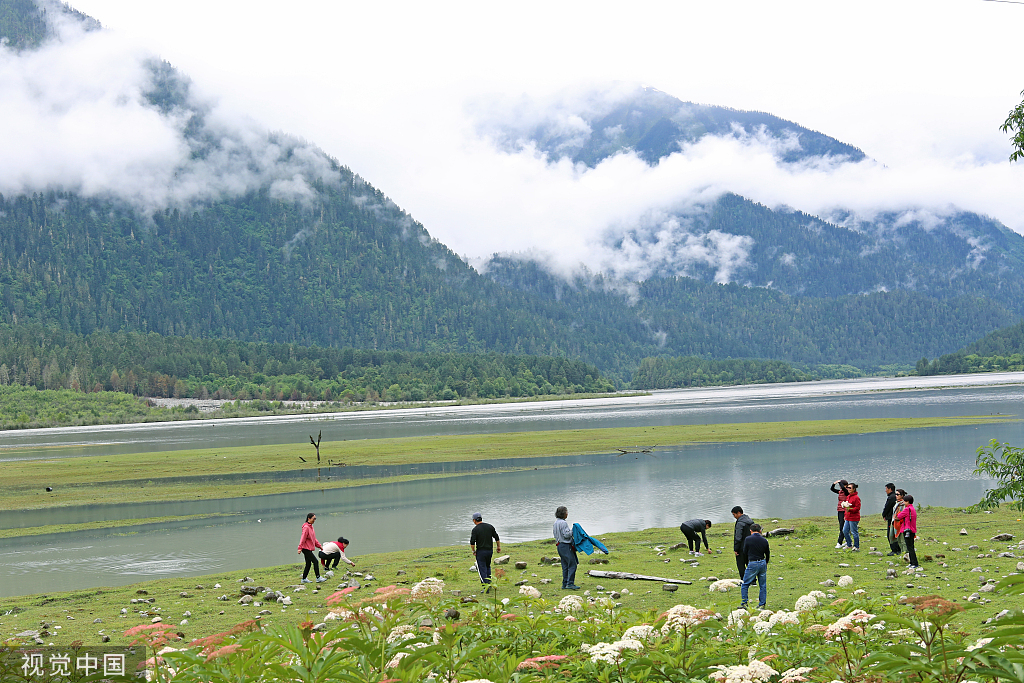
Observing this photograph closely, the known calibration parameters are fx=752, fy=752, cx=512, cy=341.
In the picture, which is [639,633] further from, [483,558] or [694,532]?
[694,532]

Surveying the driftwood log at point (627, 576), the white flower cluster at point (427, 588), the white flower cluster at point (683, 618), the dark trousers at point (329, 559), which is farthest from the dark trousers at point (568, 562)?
the white flower cluster at point (683, 618)

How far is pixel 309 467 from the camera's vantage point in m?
61.7

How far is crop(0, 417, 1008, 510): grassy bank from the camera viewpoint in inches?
1972

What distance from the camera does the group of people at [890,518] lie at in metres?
20.5

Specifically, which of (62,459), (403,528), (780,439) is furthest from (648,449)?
(62,459)

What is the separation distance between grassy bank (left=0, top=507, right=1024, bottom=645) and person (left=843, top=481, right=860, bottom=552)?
1.78 feet

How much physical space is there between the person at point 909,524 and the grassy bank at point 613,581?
562 millimetres

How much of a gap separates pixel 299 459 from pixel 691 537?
49.0m

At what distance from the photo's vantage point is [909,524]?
67.1ft

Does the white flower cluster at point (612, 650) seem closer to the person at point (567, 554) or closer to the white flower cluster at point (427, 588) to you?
the white flower cluster at point (427, 588)

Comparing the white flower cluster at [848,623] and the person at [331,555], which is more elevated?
the white flower cluster at [848,623]

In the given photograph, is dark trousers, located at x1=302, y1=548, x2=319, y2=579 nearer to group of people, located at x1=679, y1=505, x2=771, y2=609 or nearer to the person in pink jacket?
group of people, located at x1=679, y1=505, x2=771, y2=609

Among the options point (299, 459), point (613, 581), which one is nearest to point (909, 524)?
point (613, 581)

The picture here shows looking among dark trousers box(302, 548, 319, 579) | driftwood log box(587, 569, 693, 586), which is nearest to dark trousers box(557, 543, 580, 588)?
driftwood log box(587, 569, 693, 586)
